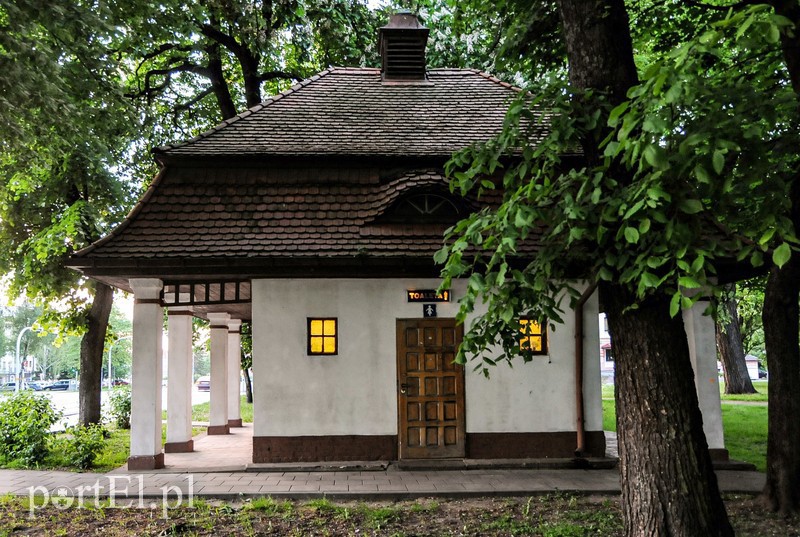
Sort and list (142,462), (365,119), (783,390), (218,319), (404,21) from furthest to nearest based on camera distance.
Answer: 1. (218,319)
2. (404,21)
3. (365,119)
4. (142,462)
5. (783,390)

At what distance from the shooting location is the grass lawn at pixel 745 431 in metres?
12.6

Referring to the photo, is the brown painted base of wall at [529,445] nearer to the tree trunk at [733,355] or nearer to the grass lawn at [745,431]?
the grass lawn at [745,431]

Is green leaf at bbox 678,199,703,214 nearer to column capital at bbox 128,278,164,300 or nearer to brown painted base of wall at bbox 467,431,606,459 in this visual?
Result: brown painted base of wall at bbox 467,431,606,459

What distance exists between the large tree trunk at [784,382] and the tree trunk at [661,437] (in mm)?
2718

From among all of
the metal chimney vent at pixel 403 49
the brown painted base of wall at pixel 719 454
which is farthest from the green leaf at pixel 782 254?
the metal chimney vent at pixel 403 49

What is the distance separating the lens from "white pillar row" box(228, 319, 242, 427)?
17.8 meters

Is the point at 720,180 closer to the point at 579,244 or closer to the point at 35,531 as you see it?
the point at 579,244

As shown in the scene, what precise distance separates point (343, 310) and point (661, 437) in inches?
261

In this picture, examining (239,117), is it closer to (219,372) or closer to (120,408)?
(219,372)

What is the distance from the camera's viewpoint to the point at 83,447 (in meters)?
11.4

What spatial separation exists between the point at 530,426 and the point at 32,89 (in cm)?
913

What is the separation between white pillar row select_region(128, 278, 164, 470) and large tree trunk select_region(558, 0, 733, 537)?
25.6 feet

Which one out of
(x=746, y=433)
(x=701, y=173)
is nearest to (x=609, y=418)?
(x=746, y=433)

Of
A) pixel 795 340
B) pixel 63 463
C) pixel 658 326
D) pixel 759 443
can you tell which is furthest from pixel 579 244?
pixel 759 443
